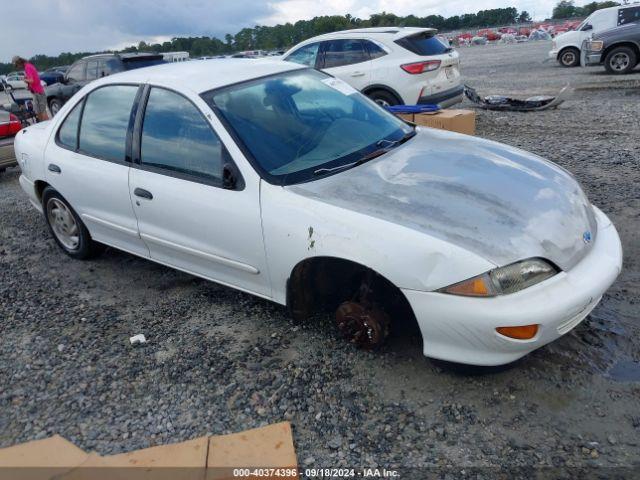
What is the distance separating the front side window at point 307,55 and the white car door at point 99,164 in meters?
5.47

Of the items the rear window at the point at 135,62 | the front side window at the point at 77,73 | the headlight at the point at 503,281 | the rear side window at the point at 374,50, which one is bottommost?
the headlight at the point at 503,281

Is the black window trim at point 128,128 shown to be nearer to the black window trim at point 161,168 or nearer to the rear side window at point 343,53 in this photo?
the black window trim at point 161,168

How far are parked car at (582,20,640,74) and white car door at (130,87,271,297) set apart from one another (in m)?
13.2

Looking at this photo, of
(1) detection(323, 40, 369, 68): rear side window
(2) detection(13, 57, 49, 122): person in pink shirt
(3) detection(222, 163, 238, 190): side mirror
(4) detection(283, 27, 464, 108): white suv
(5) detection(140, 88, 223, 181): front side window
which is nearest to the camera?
(3) detection(222, 163, 238, 190): side mirror

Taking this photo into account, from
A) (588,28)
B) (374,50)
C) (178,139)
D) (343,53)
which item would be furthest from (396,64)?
(588,28)

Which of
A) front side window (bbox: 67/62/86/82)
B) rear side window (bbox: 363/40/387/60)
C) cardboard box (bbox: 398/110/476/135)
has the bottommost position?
cardboard box (bbox: 398/110/476/135)

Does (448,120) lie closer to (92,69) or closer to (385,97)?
(385,97)

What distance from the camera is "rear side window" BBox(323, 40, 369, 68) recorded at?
28.1ft

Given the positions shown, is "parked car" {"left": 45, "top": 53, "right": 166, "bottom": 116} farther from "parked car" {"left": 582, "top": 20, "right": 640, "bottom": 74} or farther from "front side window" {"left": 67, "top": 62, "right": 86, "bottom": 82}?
"parked car" {"left": 582, "top": 20, "right": 640, "bottom": 74}

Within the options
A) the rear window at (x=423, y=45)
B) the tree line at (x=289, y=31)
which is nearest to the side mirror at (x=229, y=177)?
the rear window at (x=423, y=45)

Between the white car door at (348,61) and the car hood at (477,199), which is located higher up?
the white car door at (348,61)

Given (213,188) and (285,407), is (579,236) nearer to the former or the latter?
(285,407)

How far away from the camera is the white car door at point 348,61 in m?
8.43

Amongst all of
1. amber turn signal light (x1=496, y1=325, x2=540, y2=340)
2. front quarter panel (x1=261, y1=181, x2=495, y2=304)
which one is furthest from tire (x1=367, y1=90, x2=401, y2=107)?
amber turn signal light (x1=496, y1=325, x2=540, y2=340)
